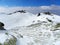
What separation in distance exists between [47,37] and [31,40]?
271cm

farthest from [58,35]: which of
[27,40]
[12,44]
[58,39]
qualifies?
[12,44]

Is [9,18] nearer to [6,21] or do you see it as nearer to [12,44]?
[6,21]

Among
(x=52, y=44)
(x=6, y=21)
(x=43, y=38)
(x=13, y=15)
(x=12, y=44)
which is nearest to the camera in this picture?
(x=12, y=44)

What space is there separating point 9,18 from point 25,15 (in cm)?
497

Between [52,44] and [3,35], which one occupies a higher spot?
[3,35]

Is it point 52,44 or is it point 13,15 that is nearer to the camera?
point 52,44

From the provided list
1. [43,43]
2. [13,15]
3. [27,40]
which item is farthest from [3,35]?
[13,15]

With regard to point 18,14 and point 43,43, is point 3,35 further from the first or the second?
point 18,14

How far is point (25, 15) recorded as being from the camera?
162 ft

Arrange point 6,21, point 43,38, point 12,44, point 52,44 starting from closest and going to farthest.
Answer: point 12,44
point 52,44
point 43,38
point 6,21

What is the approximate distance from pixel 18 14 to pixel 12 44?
107 feet

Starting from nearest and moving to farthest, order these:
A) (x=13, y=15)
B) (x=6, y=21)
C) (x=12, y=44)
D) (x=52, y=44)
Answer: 1. (x=12, y=44)
2. (x=52, y=44)
3. (x=6, y=21)
4. (x=13, y=15)

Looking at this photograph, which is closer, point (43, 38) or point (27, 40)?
point (27, 40)

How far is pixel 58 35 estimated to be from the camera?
2284 cm
